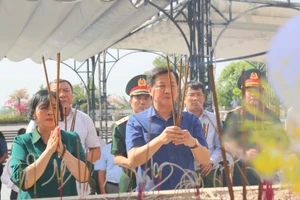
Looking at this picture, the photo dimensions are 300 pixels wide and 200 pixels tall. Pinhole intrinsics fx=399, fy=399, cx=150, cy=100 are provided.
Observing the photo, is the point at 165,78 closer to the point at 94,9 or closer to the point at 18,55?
the point at 94,9

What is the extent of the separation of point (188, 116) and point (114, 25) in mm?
2909

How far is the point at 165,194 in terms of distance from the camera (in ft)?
3.73

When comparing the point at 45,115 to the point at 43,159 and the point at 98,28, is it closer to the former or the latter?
the point at 43,159

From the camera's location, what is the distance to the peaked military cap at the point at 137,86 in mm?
1972

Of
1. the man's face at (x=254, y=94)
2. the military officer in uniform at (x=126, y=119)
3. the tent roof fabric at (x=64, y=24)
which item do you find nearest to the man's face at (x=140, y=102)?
the military officer in uniform at (x=126, y=119)

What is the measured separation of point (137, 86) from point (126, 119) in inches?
13.1

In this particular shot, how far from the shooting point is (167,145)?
1320 mm

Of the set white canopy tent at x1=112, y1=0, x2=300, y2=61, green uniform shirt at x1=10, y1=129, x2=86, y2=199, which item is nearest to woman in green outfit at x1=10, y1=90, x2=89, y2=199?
green uniform shirt at x1=10, y1=129, x2=86, y2=199

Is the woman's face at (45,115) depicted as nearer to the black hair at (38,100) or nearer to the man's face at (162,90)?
the black hair at (38,100)

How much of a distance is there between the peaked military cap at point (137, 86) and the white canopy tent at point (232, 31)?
8.74ft

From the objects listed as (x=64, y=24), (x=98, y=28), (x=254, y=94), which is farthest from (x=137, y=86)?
(x=98, y=28)

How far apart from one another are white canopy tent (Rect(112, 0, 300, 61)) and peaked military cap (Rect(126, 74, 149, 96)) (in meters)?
2.66

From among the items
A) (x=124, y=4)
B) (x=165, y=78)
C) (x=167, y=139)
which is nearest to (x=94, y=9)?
(x=124, y=4)

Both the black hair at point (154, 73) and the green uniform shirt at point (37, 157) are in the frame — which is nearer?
the green uniform shirt at point (37, 157)
